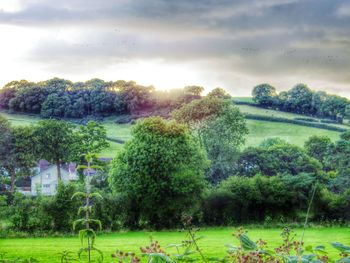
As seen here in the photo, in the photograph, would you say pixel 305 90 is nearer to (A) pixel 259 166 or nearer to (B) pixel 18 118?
(A) pixel 259 166

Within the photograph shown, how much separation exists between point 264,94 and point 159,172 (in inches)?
2262

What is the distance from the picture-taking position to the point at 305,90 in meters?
97.0

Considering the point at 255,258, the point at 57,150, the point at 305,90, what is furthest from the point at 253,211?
the point at 305,90

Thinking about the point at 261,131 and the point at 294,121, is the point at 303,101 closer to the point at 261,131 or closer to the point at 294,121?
the point at 294,121

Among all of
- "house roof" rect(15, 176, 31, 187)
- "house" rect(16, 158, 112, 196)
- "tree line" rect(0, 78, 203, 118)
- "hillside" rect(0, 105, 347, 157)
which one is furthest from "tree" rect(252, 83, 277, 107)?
"house roof" rect(15, 176, 31, 187)

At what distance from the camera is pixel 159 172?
1788 inches

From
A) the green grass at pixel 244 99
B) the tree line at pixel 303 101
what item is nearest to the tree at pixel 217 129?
the tree line at pixel 303 101

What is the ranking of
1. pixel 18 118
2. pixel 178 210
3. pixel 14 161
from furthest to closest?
pixel 18 118 → pixel 14 161 → pixel 178 210

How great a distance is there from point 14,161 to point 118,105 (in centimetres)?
3428

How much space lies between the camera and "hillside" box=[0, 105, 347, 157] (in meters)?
86.3

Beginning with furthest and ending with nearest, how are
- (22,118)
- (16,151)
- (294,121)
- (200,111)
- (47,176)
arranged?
(22,118) < (294,121) < (47,176) < (16,151) < (200,111)

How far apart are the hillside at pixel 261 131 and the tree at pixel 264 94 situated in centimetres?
167

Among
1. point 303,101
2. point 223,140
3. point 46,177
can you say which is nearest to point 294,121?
point 303,101

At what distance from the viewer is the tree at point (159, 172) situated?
4406 centimetres
